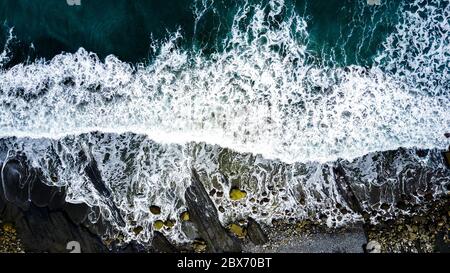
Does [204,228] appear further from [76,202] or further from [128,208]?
[76,202]

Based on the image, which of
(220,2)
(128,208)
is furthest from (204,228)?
(220,2)

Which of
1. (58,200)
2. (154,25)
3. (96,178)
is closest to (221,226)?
(96,178)

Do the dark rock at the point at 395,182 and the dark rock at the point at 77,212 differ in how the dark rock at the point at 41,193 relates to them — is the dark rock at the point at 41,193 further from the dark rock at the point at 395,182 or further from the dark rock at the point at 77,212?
the dark rock at the point at 395,182

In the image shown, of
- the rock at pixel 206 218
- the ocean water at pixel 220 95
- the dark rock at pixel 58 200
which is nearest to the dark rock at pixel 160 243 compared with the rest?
the ocean water at pixel 220 95

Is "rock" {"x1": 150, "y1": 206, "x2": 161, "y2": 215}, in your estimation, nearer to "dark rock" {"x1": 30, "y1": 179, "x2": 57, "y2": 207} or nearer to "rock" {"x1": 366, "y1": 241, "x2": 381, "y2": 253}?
"dark rock" {"x1": 30, "y1": 179, "x2": 57, "y2": 207}

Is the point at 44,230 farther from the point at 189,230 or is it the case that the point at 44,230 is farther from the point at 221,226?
the point at 221,226

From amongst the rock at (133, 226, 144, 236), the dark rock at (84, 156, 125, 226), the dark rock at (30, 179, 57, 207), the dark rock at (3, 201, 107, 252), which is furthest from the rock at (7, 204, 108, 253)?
the rock at (133, 226, 144, 236)
